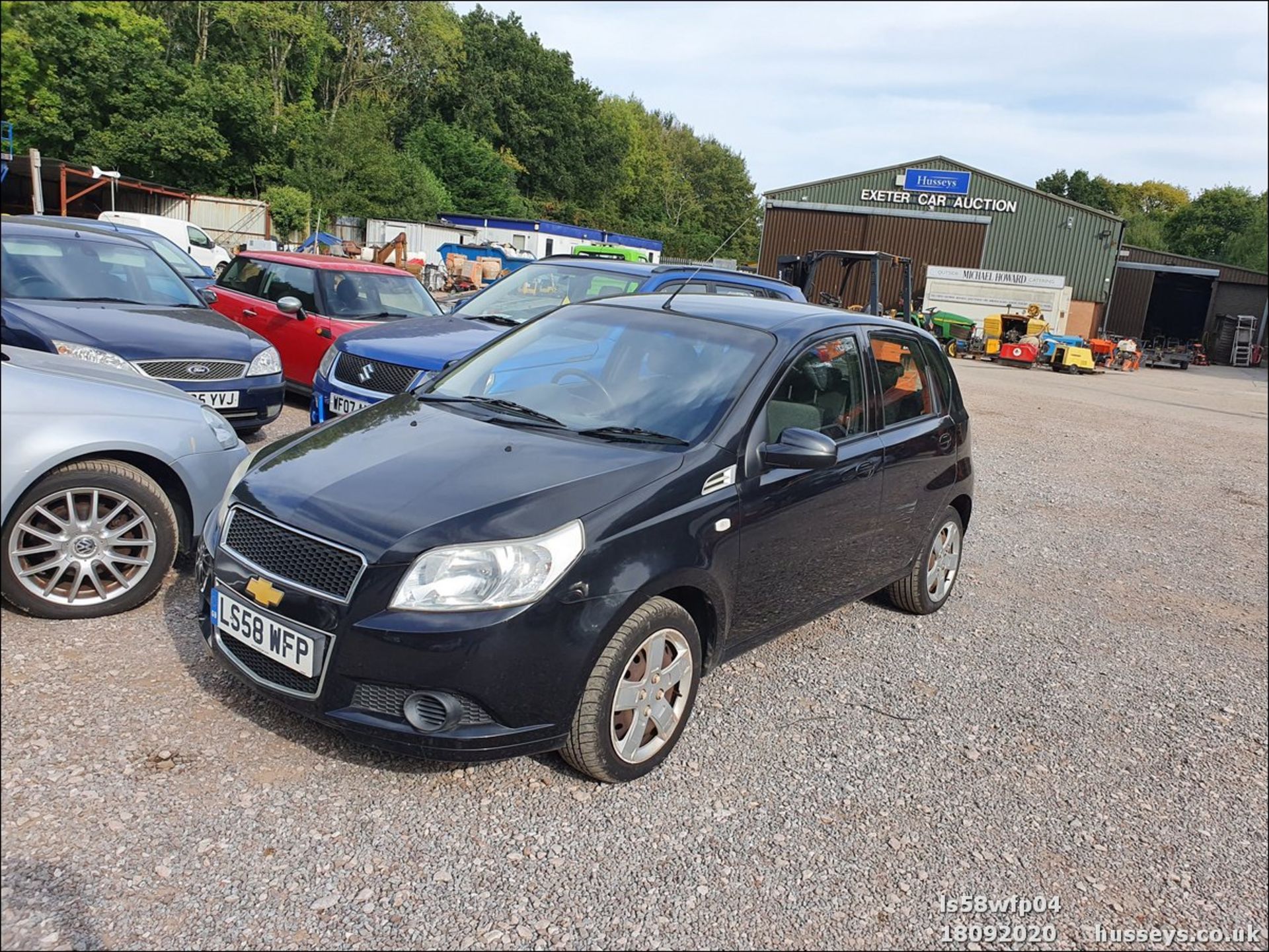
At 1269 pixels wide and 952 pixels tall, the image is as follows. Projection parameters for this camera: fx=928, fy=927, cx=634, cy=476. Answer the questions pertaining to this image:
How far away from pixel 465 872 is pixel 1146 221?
96.2 metres

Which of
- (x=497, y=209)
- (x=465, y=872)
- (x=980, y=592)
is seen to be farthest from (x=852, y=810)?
(x=497, y=209)

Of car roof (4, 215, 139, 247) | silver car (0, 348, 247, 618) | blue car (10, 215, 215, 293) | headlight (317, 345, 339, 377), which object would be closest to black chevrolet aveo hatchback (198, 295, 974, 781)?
blue car (10, 215, 215, 293)

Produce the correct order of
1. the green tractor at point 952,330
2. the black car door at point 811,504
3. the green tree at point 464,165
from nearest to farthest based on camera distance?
the black car door at point 811,504
the green tractor at point 952,330
the green tree at point 464,165

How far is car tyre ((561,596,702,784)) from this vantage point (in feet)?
9.86

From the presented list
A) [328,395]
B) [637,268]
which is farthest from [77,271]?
[637,268]

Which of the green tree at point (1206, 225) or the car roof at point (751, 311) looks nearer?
the car roof at point (751, 311)

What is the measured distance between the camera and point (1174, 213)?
79438 millimetres

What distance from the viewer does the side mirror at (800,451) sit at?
351cm

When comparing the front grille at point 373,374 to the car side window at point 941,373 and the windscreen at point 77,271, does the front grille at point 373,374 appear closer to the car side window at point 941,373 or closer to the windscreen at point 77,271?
the windscreen at point 77,271

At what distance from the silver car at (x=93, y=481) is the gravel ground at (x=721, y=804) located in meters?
0.07

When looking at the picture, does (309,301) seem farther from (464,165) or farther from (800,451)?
(464,165)

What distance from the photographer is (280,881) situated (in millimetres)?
2285

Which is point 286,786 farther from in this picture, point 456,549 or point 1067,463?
point 1067,463

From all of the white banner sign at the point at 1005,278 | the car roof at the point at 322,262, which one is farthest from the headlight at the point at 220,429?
the white banner sign at the point at 1005,278
